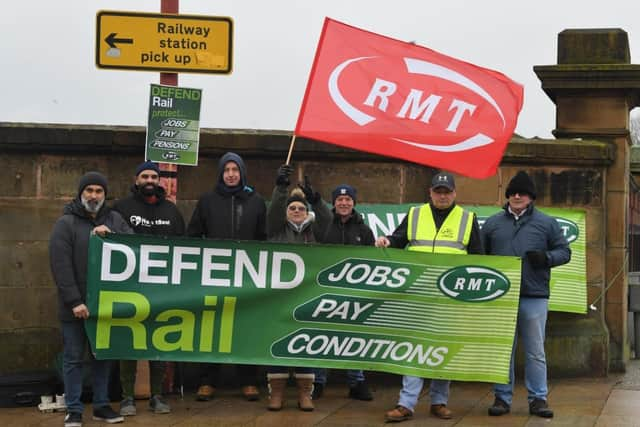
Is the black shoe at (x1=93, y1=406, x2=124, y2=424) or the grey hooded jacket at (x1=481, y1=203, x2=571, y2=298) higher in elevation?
the grey hooded jacket at (x1=481, y1=203, x2=571, y2=298)

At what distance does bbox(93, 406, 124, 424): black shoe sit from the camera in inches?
328

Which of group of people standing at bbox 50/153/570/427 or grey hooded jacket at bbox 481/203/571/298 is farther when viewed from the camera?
grey hooded jacket at bbox 481/203/571/298

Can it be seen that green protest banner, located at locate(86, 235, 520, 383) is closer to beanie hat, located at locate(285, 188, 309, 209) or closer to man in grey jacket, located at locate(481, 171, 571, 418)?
man in grey jacket, located at locate(481, 171, 571, 418)

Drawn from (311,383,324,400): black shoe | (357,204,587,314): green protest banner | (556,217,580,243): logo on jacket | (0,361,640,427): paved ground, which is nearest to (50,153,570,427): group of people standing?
(0,361,640,427): paved ground

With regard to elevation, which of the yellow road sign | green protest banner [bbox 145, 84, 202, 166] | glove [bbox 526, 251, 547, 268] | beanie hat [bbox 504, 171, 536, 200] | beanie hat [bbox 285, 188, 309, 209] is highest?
the yellow road sign

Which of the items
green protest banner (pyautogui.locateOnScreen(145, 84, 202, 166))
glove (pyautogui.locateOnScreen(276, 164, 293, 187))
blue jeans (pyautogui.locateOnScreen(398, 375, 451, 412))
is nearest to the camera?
blue jeans (pyautogui.locateOnScreen(398, 375, 451, 412))

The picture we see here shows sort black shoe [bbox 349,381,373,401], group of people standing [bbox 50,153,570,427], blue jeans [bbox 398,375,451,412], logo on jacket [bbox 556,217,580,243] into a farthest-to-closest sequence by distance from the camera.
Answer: logo on jacket [bbox 556,217,580,243]
black shoe [bbox 349,381,373,401]
blue jeans [bbox 398,375,451,412]
group of people standing [bbox 50,153,570,427]

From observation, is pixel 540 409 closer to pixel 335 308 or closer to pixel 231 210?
pixel 335 308

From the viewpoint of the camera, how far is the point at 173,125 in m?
9.44

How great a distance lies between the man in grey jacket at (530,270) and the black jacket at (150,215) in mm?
2537

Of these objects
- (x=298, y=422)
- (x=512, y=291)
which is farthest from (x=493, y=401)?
(x=298, y=422)

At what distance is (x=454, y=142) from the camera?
8750mm

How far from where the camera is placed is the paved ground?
841 cm

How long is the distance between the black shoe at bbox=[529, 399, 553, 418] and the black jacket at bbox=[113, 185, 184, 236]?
3044mm
